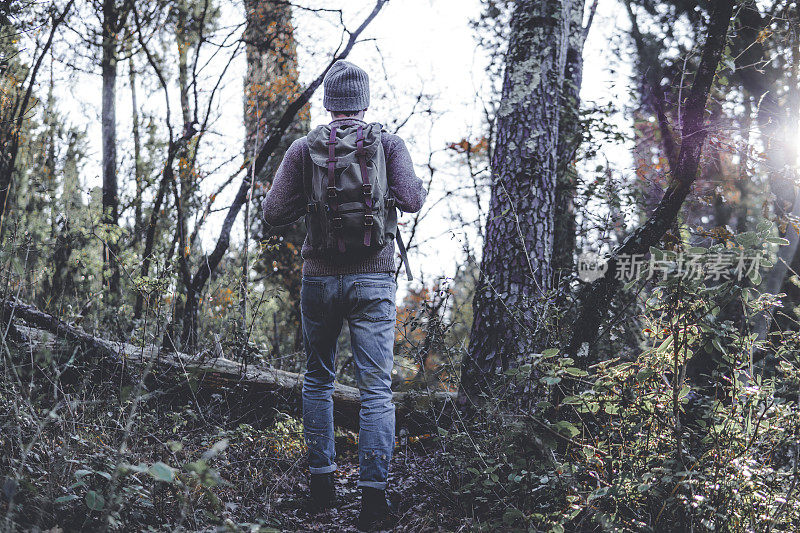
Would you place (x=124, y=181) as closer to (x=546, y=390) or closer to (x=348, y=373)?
(x=348, y=373)

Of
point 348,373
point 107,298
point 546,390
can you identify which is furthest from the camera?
point 348,373

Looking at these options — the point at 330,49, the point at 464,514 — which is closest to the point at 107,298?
the point at 330,49

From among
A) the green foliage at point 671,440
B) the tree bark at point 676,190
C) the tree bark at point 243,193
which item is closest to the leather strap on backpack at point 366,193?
the green foliage at point 671,440

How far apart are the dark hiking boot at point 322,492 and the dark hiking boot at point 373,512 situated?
297 mm

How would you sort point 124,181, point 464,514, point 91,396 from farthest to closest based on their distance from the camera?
point 124,181 → point 91,396 → point 464,514

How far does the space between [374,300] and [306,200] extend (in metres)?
0.70

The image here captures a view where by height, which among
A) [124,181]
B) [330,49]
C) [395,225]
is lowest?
[395,225]

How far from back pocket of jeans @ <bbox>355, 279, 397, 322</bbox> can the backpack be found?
180 millimetres

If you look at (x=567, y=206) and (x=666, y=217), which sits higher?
(x=567, y=206)

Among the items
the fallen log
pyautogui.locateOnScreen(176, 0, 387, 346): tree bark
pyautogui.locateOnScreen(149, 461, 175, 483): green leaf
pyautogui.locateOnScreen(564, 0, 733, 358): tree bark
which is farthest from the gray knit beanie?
pyautogui.locateOnScreen(176, 0, 387, 346): tree bark

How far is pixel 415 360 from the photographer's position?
3514 mm

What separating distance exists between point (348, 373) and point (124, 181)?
4.99m

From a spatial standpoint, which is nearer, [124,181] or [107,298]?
[107,298]

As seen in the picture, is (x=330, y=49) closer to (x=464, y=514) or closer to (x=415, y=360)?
(x=415, y=360)
